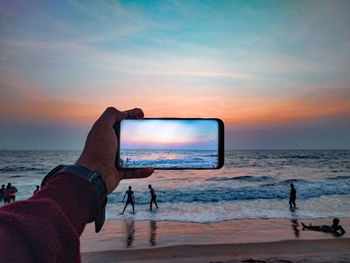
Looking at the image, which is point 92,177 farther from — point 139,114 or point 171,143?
point 171,143

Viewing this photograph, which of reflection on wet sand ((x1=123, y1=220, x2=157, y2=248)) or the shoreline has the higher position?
the shoreline

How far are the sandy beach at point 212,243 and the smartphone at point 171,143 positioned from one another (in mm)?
7636

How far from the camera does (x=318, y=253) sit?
9977 mm

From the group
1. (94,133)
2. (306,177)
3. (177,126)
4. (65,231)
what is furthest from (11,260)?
(306,177)

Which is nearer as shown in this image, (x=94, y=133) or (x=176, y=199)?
(x=94, y=133)

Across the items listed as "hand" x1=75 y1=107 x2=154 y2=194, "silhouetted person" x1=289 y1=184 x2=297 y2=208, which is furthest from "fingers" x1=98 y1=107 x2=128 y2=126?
"silhouetted person" x1=289 y1=184 x2=297 y2=208

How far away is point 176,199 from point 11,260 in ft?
72.1

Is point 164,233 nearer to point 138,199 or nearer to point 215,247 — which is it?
point 215,247

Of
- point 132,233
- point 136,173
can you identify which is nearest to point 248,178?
point 132,233

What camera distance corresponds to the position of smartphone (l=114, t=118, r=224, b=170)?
268cm

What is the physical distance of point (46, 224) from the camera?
3.25 feet

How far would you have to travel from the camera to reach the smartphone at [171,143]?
2680 millimetres

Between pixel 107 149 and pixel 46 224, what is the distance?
4.12 ft

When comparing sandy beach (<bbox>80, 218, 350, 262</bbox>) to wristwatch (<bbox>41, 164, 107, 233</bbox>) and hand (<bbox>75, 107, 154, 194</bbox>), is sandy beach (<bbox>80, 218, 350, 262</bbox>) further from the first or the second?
wristwatch (<bbox>41, 164, 107, 233</bbox>)
